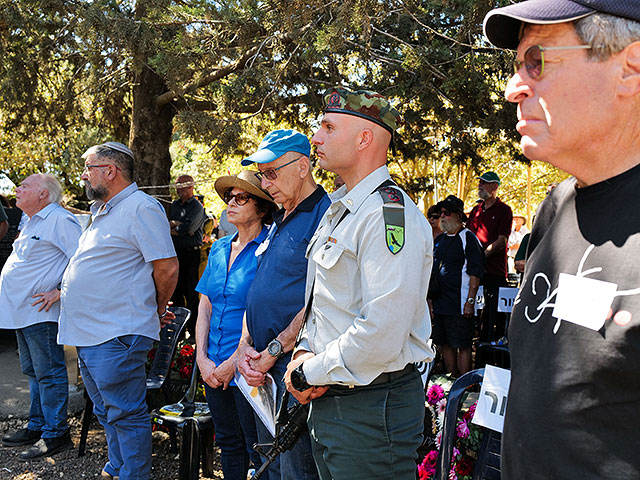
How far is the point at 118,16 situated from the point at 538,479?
16.0ft

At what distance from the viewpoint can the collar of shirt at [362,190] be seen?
2.14 m

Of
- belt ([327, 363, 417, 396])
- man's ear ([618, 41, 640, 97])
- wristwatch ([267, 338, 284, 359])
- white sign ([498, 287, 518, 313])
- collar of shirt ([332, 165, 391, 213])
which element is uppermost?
man's ear ([618, 41, 640, 97])

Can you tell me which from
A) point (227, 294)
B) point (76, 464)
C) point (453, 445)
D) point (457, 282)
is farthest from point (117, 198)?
Result: point (457, 282)

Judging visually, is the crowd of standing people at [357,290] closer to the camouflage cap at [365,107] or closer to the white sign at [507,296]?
the camouflage cap at [365,107]

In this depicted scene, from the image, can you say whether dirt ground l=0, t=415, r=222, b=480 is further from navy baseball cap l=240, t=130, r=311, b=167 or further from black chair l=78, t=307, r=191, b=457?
navy baseball cap l=240, t=130, r=311, b=167

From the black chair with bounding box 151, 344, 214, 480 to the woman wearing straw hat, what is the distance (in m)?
0.35

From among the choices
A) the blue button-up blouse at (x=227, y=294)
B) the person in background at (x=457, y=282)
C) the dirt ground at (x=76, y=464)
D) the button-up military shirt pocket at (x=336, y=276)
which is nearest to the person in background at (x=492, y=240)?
the person in background at (x=457, y=282)

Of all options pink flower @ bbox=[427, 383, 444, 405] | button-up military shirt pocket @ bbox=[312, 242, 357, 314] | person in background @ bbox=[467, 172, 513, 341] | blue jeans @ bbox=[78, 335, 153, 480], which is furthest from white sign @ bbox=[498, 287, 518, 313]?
button-up military shirt pocket @ bbox=[312, 242, 357, 314]

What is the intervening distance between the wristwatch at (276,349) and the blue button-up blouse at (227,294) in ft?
2.13

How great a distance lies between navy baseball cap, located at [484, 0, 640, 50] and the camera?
109 centimetres

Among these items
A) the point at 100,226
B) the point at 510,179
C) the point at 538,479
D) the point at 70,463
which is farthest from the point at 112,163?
the point at 510,179

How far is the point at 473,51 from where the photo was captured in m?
4.57

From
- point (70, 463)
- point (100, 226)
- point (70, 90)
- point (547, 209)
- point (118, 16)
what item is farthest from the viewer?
point (70, 90)

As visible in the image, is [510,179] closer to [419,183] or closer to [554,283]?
[419,183]
